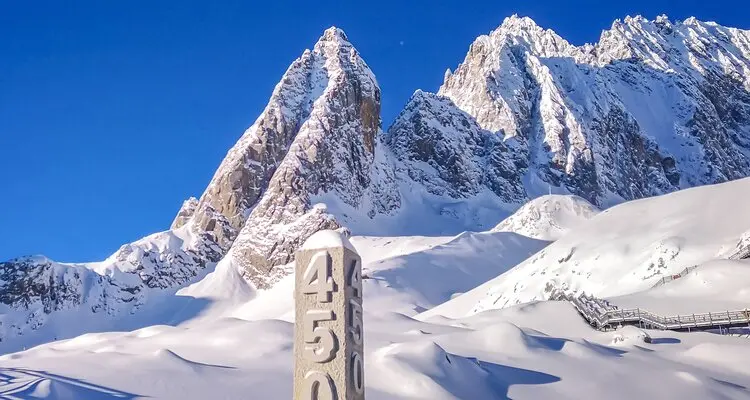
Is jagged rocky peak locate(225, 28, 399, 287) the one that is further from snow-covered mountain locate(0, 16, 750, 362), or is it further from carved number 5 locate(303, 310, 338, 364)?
carved number 5 locate(303, 310, 338, 364)

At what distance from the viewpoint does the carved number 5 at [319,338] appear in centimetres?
934

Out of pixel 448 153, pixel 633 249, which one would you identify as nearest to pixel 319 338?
pixel 633 249

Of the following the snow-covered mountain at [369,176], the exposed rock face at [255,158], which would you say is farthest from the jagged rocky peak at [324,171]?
the exposed rock face at [255,158]

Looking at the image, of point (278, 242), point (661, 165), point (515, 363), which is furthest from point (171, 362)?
point (661, 165)

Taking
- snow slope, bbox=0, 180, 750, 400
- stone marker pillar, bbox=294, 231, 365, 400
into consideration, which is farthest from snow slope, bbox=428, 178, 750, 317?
stone marker pillar, bbox=294, 231, 365, 400

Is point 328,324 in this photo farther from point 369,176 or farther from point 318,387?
point 369,176

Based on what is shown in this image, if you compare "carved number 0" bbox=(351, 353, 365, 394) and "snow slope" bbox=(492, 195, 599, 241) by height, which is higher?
"snow slope" bbox=(492, 195, 599, 241)

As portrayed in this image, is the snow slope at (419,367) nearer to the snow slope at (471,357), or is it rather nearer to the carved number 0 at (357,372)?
the snow slope at (471,357)

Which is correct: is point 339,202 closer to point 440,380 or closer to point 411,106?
point 411,106

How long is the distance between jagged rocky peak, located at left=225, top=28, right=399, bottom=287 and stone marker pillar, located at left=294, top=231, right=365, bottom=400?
327ft

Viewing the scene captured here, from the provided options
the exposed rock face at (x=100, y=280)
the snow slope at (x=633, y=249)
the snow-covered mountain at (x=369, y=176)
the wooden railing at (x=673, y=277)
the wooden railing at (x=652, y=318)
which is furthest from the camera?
the snow-covered mountain at (x=369, y=176)

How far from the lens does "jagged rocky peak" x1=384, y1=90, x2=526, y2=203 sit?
157375 millimetres

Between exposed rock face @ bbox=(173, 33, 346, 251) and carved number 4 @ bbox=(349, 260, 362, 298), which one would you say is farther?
exposed rock face @ bbox=(173, 33, 346, 251)

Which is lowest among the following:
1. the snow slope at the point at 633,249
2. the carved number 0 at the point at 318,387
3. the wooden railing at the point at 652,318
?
the carved number 0 at the point at 318,387
